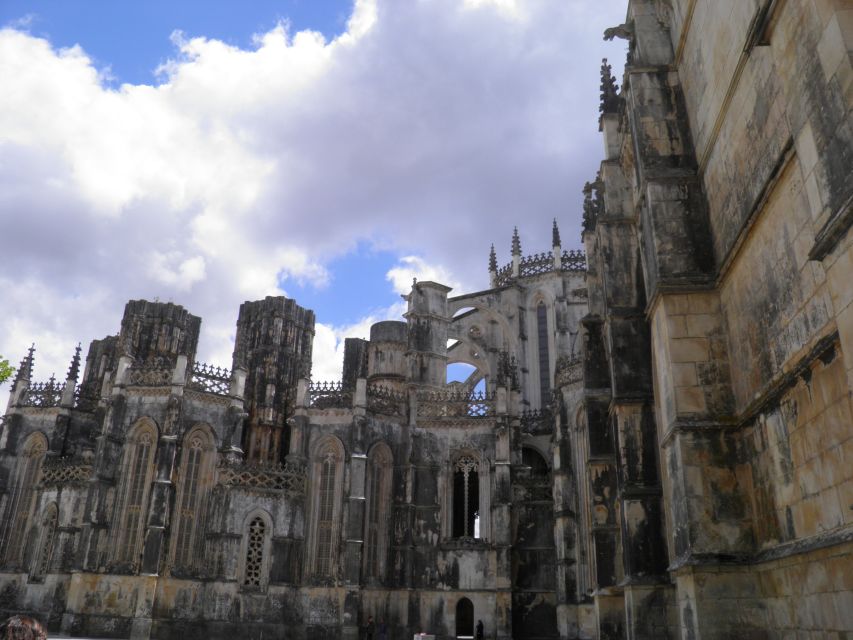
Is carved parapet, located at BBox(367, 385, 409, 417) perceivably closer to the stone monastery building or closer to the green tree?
the stone monastery building

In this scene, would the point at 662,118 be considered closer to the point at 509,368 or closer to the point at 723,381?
the point at 723,381

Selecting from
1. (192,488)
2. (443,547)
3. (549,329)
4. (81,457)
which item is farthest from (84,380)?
(549,329)

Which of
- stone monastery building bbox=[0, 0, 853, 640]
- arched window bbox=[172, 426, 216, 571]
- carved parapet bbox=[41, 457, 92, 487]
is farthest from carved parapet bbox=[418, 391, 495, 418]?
carved parapet bbox=[41, 457, 92, 487]

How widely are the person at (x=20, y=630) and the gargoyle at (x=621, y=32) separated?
13339 mm

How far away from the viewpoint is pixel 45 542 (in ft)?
94.7

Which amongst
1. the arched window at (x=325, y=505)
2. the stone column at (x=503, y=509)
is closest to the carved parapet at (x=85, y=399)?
the arched window at (x=325, y=505)

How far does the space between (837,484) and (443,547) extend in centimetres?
2375

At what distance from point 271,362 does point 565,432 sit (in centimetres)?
1699

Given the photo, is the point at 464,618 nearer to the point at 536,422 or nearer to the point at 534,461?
the point at 534,461

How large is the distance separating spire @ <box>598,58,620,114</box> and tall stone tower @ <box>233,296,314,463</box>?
21700 mm

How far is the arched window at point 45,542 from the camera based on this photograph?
93.2 ft

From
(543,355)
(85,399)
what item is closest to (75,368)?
(85,399)

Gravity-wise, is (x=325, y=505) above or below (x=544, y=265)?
below

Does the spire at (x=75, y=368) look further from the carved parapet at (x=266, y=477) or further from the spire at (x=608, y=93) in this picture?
the spire at (x=608, y=93)
